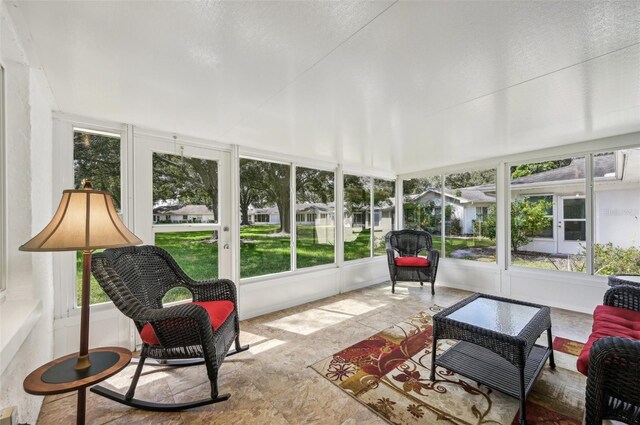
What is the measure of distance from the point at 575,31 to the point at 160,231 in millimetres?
3527

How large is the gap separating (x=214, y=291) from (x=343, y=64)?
6.72ft

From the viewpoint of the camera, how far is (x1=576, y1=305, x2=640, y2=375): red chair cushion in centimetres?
175

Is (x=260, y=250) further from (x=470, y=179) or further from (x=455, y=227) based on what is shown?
(x=470, y=179)

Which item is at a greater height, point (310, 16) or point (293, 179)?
point (310, 16)

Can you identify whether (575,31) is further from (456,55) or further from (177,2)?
(177,2)

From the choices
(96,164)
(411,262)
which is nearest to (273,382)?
(96,164)

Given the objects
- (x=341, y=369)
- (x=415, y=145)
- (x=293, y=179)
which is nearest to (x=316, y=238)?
(x=293, y=179)

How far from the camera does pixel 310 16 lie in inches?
48.4

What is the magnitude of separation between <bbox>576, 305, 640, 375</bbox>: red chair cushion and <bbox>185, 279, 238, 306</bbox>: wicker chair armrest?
7.90 feet

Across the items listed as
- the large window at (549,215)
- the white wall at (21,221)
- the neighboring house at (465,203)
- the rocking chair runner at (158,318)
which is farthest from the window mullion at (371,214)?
the white wall at (21,221)

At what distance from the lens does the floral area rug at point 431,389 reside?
5.61ft

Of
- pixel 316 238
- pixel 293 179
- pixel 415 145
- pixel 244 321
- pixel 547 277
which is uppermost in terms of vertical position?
pixel 415 145

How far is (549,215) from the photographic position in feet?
13.0

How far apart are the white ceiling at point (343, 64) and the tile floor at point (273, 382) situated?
7.18 feet
